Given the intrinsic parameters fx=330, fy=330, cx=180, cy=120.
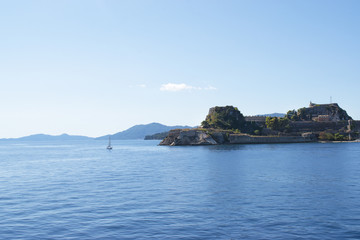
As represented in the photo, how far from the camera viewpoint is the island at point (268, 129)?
504 feet

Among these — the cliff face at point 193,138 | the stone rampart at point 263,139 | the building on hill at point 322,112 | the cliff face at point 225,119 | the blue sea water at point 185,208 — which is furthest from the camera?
the building on hill at point 322,112

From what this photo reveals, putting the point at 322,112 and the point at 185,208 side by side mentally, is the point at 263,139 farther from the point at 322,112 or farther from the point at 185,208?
the point at 185,208

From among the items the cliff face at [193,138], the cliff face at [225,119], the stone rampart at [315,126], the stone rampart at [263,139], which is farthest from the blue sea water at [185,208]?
the stone rampart at [315,126]

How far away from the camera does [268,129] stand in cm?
17512

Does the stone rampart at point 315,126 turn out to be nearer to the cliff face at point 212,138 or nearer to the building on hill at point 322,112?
the building on hill at point 322,112

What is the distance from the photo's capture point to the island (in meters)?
154

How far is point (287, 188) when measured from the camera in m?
33.4

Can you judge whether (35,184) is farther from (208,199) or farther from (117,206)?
(208,199)

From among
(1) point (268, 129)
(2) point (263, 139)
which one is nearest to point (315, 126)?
(1) point (268, 129)

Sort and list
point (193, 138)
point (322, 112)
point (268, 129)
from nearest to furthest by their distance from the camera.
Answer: point (193, 138), point (268, 129), point (322, 112)

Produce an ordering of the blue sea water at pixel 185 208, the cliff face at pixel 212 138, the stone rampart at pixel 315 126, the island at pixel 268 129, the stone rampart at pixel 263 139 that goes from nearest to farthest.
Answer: the blue sea water at pixel 185 208
the cliff face at pixel 212 138
the island at pixel 268 129
the stone rampart at pixel 263 139
the stone rampart at pixel 315 126

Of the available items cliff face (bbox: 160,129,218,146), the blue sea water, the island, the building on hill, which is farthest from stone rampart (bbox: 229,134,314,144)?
the blue sea water

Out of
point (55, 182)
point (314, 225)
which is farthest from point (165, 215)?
point (55, 182)

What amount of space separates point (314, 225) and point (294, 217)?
192 centimetres
